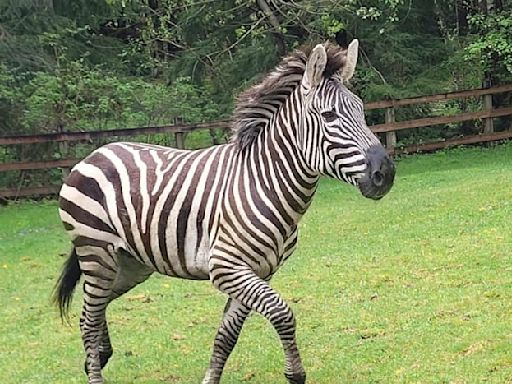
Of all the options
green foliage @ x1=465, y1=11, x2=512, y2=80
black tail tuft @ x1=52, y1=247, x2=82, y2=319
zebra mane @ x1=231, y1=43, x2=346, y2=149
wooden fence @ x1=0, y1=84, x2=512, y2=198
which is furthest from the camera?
green foliage @ x1=465, y1=11, x2=512, y2=80

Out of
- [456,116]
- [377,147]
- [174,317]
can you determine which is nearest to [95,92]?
[456,116]

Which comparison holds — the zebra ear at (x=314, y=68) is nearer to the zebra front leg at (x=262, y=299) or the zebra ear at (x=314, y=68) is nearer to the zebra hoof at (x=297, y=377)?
the zebra front leg at (x=262, y=299)

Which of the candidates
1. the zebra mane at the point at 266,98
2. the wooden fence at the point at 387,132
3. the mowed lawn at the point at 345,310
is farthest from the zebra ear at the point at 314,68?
the wooden fence at the point at 387,132

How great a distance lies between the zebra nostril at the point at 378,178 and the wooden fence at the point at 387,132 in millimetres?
11349

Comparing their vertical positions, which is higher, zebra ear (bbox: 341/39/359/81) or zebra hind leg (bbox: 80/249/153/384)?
zebra ear (bbox: 341/39/359/81)

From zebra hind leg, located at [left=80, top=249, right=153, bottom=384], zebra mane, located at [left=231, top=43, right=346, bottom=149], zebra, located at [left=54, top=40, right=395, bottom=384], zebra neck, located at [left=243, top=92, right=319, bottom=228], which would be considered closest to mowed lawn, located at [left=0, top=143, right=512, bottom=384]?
zebra hind leg, located at [left=80, top=249, right=153, bottom=384]

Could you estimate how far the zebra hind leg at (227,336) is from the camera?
5.40m

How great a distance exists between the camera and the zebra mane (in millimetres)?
5336

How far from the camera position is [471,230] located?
1033 cm

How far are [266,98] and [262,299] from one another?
1273 mm

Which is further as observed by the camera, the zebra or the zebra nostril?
the zebra

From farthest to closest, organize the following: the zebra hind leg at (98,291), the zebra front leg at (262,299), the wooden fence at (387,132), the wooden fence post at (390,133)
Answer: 1. the wooden fence post at (390,133)
2. the wooden fence at (387,132)
3. the zebra hind leg at (98,291)
4. the zebra front leg at (262,299)

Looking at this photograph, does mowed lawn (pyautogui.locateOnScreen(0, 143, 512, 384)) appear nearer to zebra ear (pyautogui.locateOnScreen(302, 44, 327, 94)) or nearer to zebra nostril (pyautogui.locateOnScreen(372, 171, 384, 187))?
zebra nostril (pyautogui.locateOnScreen(372, 171, 384, 187))

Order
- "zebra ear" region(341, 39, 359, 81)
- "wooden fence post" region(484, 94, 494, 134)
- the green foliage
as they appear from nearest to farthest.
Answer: "zebra ear" region(341, 39, 359, 81)
the green foliage
"wooden fence post" region(484, 94, 494, 134)
